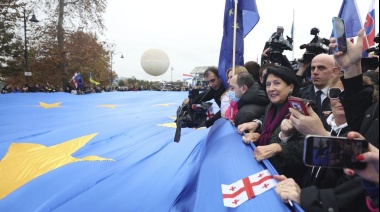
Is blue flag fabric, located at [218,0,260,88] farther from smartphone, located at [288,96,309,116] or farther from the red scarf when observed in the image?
smartphone, located at [288,96,309,116]


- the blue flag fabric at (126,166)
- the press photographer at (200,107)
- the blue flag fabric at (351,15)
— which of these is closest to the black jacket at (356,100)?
the blue flag fabric at (126,166)

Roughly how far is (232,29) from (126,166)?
8.40ft

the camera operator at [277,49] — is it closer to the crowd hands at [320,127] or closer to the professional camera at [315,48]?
the professional camera at [315,48]

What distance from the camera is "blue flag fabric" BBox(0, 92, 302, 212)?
2092mm

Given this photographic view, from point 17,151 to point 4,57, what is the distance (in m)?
20.9

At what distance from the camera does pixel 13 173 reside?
12.2 ft

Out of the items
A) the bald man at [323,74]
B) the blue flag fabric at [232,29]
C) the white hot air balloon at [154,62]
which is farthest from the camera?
the white hot air balloon at [154,62]

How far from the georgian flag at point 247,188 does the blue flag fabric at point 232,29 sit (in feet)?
9.39

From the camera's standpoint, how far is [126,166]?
3.72m

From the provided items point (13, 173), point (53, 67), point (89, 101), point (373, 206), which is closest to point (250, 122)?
point (373, 206)

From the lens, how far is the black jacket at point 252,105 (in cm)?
283

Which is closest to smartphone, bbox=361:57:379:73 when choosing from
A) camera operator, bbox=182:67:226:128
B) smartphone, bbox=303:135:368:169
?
smartphone, bbox=303:135:368:169

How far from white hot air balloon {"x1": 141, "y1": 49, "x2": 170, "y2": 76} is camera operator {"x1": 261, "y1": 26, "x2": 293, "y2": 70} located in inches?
1019

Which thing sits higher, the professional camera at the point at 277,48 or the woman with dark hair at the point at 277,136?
the professional camera at the point at 277,48
